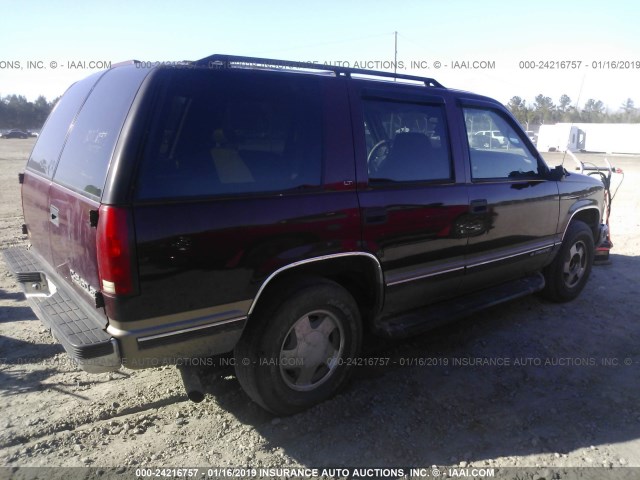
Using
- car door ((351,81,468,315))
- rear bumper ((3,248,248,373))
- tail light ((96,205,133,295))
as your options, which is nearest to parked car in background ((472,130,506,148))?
car door ((351,81,468,315))

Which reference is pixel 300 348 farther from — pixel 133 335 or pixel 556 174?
pixel 556 174

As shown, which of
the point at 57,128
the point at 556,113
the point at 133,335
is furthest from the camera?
the point at 556,113

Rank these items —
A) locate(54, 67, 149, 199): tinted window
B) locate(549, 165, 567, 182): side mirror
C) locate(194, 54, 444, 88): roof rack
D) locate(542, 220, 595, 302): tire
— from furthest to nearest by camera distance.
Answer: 1. locate(542, 220, 595, 302): tire
2. locate(549, 165, 567, 182): side mirror
3. locate(194, 54, 444, 88): roof rack
4. locate(54, 67, 149, 199): tinted window

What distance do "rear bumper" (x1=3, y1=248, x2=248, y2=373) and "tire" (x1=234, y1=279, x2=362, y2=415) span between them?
0.19 m

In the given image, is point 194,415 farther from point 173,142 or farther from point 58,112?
point 58,112

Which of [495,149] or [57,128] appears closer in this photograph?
[57,128]

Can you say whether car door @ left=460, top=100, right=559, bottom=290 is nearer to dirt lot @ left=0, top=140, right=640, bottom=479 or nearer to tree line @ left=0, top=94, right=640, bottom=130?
dirt lot @ left=0, top=140, right=640, bottom=479

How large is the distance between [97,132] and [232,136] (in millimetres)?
778

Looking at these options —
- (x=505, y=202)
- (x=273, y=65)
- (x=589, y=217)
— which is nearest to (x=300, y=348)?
(x=273, y=65)

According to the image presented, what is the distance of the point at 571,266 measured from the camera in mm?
5172

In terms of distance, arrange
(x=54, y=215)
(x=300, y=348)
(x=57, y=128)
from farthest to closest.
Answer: (x=57, y=128) → (x=300, y=348) → (x=54, y=215)

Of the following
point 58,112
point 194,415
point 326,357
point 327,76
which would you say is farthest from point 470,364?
point 58,112

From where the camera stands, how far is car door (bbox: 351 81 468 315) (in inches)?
123

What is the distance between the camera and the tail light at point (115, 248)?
2.22 meters
